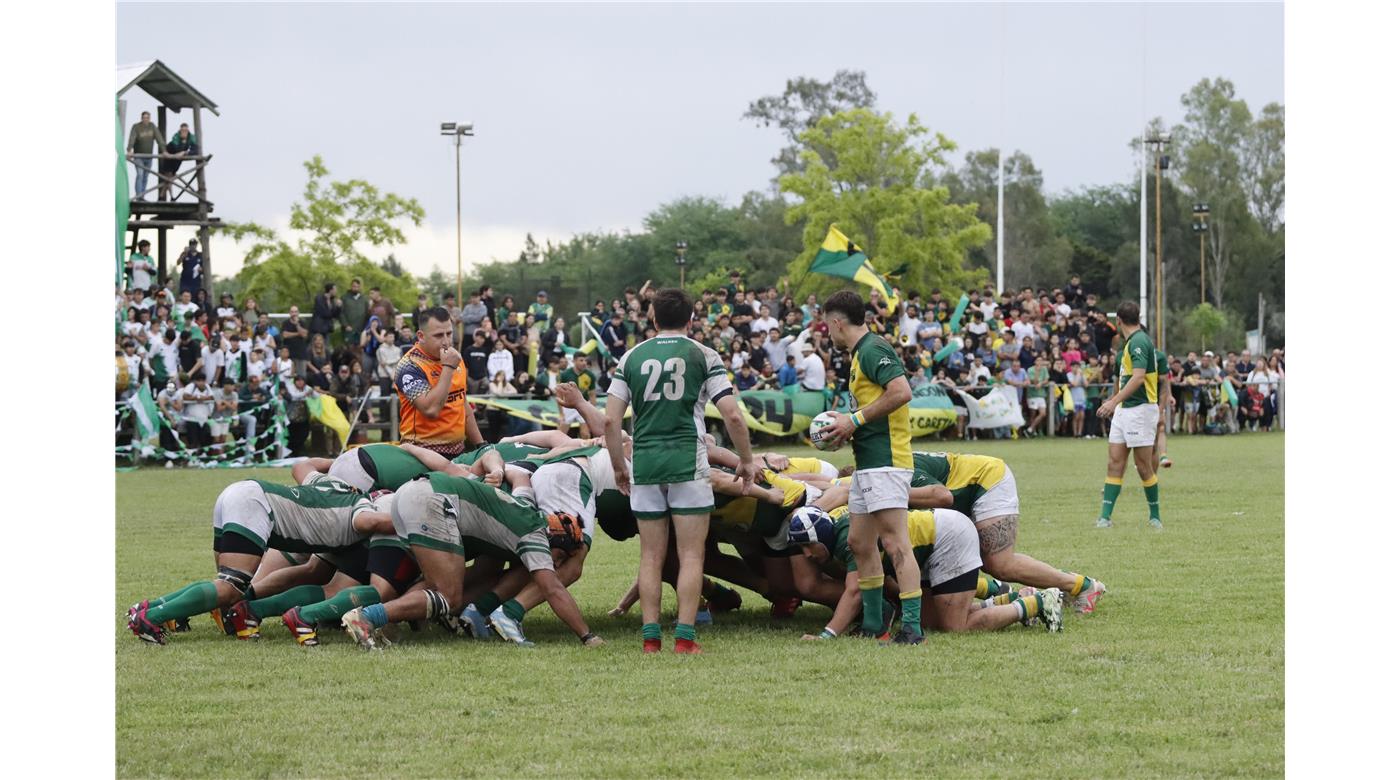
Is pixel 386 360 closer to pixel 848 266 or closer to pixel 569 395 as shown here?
pixel 848 266

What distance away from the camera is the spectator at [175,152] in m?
32.2

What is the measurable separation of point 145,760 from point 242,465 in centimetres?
1862

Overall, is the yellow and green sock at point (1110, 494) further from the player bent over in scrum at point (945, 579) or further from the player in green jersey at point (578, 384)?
the player in green jersey at point (578, 384)

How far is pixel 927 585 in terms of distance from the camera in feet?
28.4

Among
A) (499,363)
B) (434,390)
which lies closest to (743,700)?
Answer: (434,390)

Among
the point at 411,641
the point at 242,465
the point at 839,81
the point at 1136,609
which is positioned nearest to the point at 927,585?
the point at 1136,609

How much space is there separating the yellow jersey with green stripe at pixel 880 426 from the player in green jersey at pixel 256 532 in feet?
8.91

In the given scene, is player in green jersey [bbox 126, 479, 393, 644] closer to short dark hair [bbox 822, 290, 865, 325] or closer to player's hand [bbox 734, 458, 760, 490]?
player's hand [bbox 734, 458, 760, 490]

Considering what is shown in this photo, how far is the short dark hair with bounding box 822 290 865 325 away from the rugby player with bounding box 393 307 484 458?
262 centimetres

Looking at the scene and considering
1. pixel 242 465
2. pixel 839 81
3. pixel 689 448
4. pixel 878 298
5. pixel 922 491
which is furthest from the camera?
pixel 839 81

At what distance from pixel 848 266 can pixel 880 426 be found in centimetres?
2379

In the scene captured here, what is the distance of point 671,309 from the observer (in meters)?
8.30

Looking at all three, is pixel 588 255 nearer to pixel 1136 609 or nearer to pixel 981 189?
pixel 981 189

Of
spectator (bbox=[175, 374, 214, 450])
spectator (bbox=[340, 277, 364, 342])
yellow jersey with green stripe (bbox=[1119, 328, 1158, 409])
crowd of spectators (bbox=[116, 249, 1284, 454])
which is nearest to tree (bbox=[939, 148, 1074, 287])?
crowd of spectators (bbox=[116, 249, 1284, 454])
